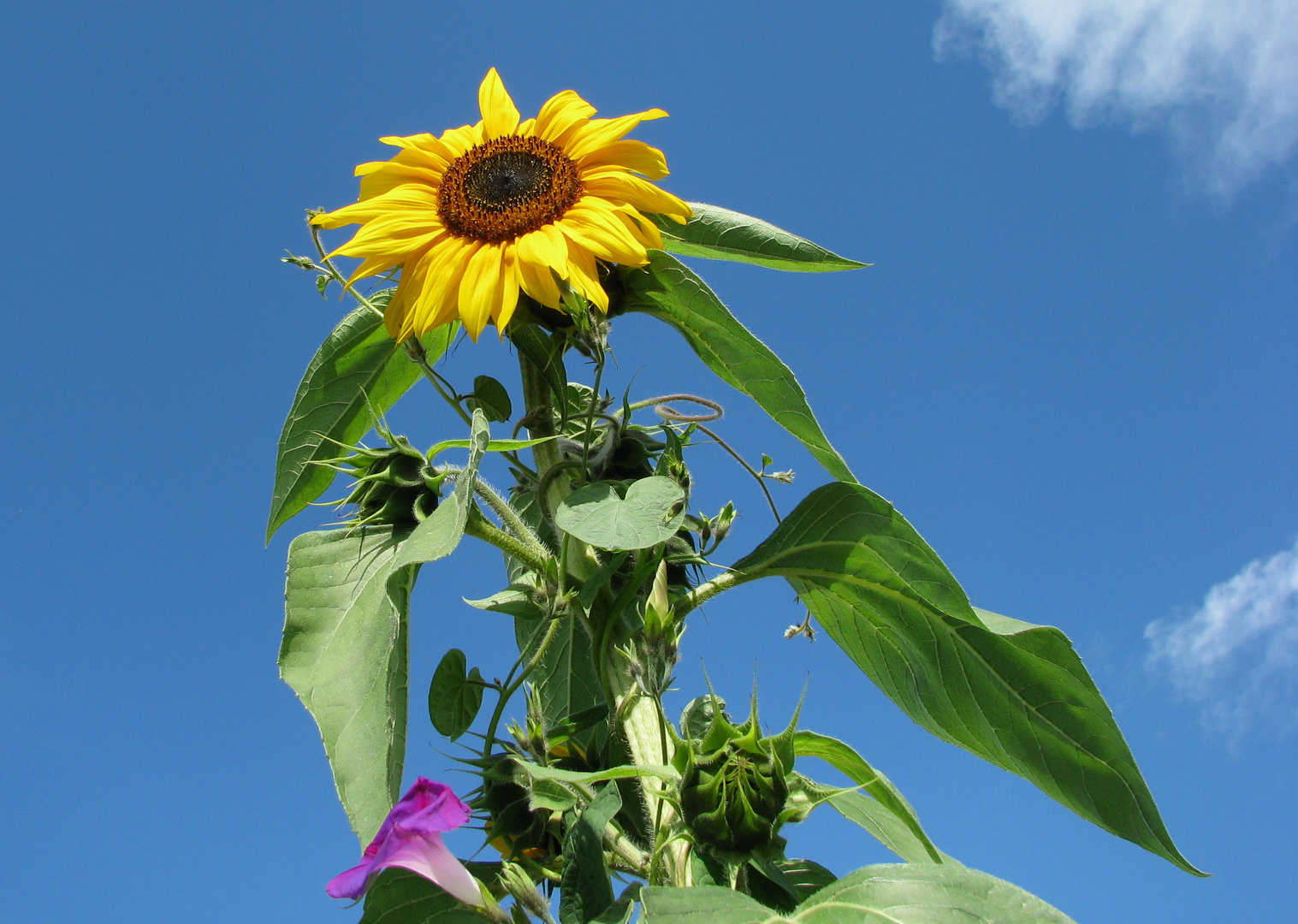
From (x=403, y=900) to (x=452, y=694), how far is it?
0.41 m

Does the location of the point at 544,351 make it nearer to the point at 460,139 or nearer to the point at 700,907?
the point at 460,139

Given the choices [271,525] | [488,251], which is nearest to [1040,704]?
[488,251]

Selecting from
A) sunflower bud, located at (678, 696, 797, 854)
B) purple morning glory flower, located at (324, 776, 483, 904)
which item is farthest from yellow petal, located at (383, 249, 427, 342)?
sunflower bud, located at (678, 696, 797, 854)

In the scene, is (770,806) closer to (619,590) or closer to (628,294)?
(619,590)

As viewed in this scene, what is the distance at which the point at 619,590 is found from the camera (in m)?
1.71

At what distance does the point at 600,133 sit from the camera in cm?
193

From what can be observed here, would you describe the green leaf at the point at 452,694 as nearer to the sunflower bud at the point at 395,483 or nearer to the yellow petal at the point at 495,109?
the sunflower bud at the point at 395,483

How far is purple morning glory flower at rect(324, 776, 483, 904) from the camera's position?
1.31m

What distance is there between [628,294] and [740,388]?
0.28m

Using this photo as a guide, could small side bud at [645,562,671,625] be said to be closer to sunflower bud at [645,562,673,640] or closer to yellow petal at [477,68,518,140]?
sunflower bud at [645,562,673,640]

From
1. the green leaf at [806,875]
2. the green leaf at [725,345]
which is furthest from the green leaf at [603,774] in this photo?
the green leaf at [725,345]

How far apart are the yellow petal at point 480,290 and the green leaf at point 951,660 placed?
676 millimetres

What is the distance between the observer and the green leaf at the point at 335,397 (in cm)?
202

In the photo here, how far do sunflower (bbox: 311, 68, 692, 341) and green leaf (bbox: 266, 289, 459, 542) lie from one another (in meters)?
0.26
